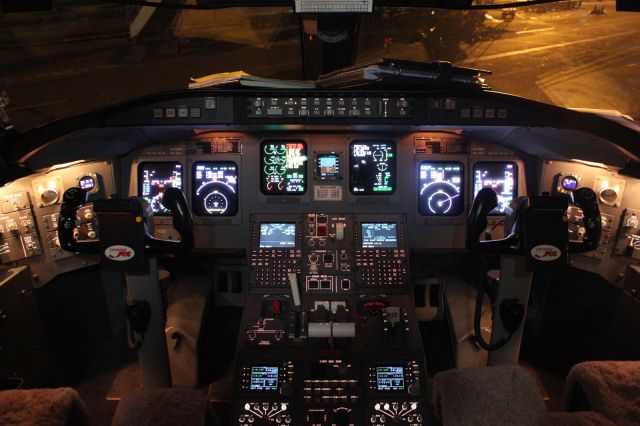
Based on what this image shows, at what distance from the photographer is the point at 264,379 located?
6.93ft

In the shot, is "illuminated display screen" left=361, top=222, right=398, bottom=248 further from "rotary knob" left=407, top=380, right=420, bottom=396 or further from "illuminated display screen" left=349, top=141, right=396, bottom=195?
"rotary knob" left=407, top=380, right=420, bottom=396

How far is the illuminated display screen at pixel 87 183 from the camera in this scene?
274 centimetres

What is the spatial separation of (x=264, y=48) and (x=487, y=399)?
4197mm

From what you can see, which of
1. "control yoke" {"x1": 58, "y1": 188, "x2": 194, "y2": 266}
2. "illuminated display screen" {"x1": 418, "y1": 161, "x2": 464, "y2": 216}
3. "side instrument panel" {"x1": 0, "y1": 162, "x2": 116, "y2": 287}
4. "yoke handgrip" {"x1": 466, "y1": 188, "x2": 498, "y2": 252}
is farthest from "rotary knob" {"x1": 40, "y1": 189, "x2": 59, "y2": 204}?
"yoke handgrip" {"x1": 466, "y1": 188, "x2": 498, "y2": 252}

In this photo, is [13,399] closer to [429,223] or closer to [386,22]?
[429,223]

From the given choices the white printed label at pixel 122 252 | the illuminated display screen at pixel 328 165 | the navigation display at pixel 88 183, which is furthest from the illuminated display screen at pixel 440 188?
the navigation display at pixel 88 183

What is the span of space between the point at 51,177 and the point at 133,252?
3.17 ft

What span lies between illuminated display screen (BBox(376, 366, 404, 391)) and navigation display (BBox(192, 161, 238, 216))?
1294 mm

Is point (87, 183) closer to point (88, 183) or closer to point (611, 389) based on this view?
point (88, 183)

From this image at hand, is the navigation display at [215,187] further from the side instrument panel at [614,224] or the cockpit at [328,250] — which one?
the side instrument panel at [614,224]

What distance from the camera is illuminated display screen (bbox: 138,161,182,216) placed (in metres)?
2.89

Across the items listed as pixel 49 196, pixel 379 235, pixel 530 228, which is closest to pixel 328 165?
pixel 379 235

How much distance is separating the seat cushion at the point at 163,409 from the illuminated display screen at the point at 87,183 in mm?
1538

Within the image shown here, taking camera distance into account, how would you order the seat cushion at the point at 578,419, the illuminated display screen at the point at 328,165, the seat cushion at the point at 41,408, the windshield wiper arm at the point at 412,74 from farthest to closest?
the illuminated display screen at the point at 328,165 → the windshield wiper arm at the point at 412,74 → the seat cushion at the point at 578,419 → the seat cushion at the point at 41,408
